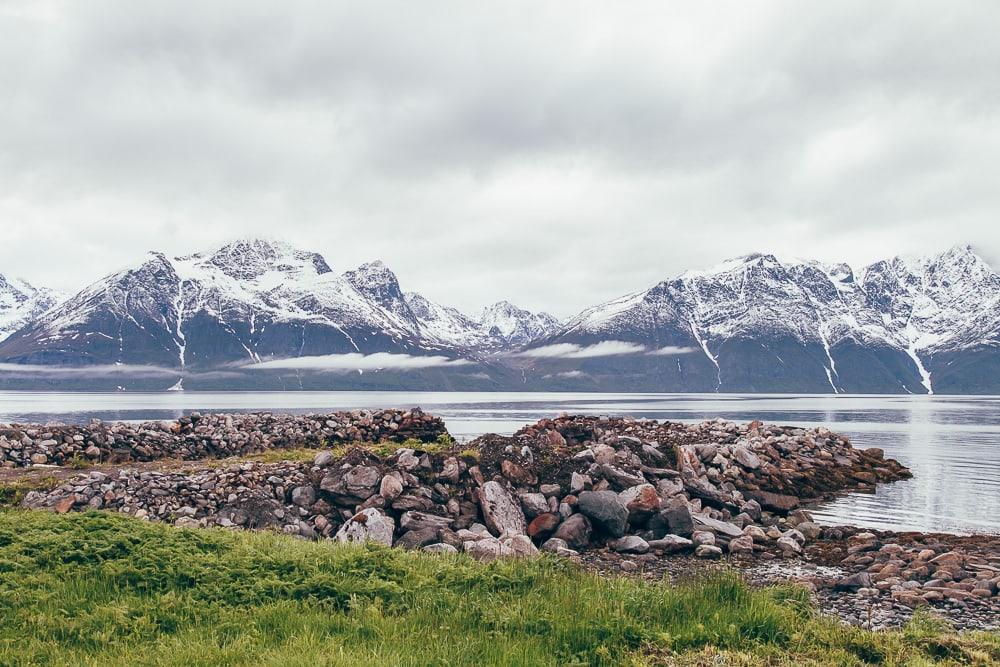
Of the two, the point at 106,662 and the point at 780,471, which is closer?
the point at 106,662

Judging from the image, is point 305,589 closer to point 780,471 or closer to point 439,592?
point 439,592

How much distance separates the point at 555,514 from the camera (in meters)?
22.1

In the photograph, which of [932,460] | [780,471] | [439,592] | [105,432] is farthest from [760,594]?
[932,460]

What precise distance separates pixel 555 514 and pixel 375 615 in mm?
13184

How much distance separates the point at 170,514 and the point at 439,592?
12.8 m

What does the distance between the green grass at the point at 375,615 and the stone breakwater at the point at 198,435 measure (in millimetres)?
18080

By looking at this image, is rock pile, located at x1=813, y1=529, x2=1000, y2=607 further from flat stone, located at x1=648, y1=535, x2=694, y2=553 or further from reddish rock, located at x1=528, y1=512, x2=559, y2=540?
reddish rock, located at x1=528, y1=512, x2=559, y2=540

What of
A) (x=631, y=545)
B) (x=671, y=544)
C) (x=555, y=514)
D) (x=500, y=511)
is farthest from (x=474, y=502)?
(x=671, y=544)

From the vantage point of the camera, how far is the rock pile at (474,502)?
65.5 ft

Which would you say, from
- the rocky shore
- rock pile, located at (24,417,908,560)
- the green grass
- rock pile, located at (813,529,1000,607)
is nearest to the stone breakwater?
the rocky shore

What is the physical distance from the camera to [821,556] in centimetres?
1944

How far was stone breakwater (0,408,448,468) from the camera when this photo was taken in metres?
28.1

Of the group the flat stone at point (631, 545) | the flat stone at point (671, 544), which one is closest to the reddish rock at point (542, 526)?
the flat stone at point (631, 545)

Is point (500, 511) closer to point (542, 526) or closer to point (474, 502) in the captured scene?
point (474, 502)
